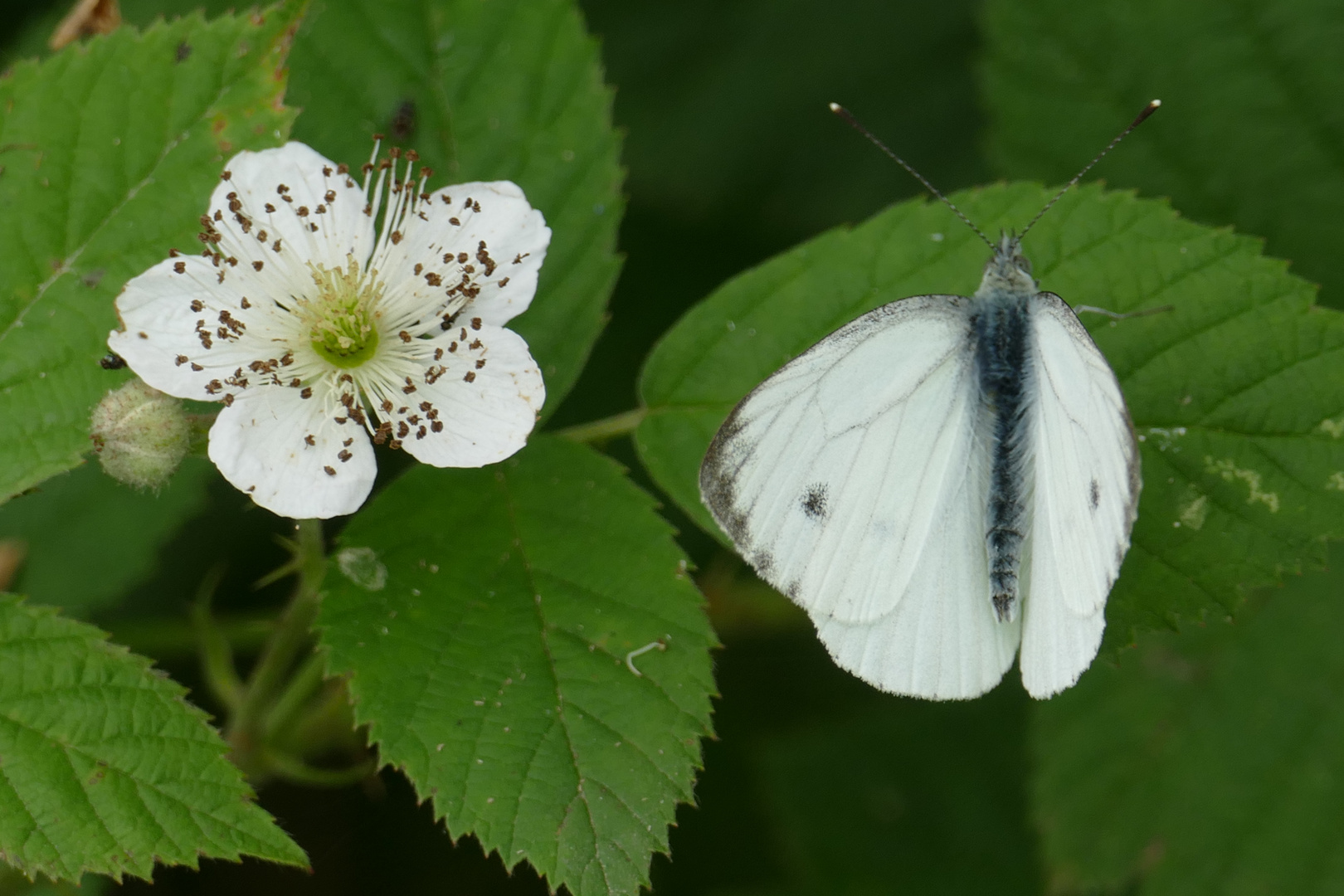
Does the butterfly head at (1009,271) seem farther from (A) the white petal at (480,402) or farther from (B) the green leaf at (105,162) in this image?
(B) the green leaf at (105,162)

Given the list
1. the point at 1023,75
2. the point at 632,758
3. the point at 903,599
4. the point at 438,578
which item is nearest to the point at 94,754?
the point at 438,578

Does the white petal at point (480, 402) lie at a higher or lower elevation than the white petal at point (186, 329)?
lower

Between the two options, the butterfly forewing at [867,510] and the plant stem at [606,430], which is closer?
the butterfly forewing at [867,510]

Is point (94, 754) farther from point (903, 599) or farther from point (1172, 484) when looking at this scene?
point (1172, 484)

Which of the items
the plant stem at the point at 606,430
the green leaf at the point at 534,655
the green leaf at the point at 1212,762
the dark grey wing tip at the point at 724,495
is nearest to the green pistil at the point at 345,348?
the green leaf at the point at 534,655

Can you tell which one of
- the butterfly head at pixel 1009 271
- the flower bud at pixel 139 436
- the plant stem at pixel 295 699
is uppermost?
the flower bud at pixel 139 436

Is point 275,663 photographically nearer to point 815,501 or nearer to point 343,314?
point 343,314

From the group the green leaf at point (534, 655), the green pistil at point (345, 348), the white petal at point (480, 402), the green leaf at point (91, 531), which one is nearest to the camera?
the green leaf at point (534, 655)
